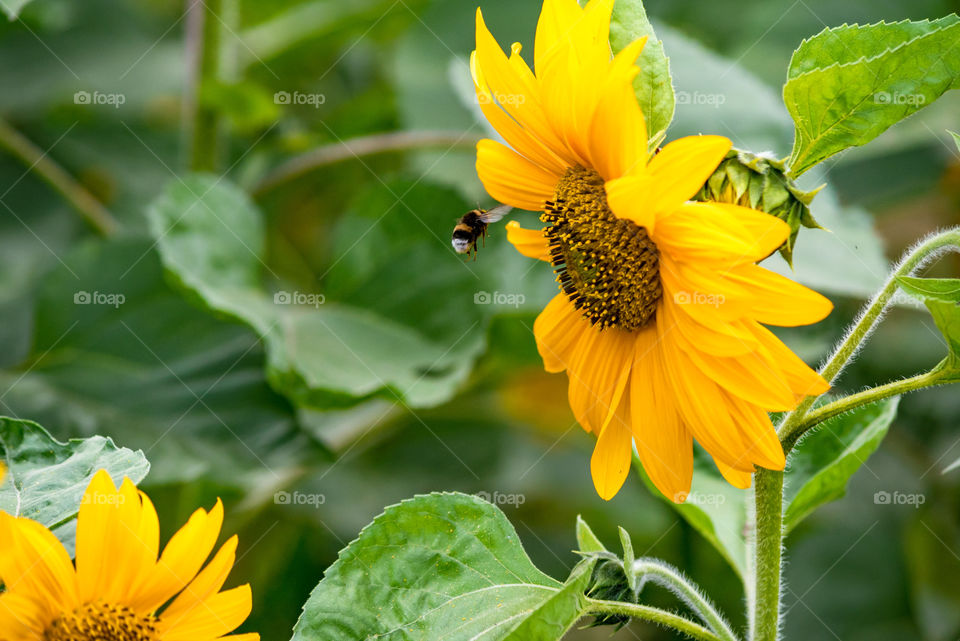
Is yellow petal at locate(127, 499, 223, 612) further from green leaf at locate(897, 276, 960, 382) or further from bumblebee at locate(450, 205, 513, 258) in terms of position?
green leaf at locate(897, 276, 960, 382)

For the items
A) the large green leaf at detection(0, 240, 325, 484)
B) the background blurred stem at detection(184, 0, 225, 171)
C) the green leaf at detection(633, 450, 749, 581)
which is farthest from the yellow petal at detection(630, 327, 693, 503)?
the background blurred stem at detection(184, 0, 225, 171)

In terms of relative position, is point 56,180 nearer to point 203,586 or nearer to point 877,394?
point 203,586

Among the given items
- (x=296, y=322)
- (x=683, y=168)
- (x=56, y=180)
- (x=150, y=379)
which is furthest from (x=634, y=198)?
(x=56, y=180)

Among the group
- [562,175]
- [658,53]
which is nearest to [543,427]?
[562,175]

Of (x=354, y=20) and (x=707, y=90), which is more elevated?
(x=354, y=20)

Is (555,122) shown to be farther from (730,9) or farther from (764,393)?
(730,9)

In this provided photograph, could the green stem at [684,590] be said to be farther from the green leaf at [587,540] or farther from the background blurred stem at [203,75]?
the background blurred stem at [203,75]

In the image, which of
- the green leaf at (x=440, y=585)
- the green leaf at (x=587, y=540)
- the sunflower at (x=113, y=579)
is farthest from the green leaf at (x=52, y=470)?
the green leaf at (x=587, y=540)
